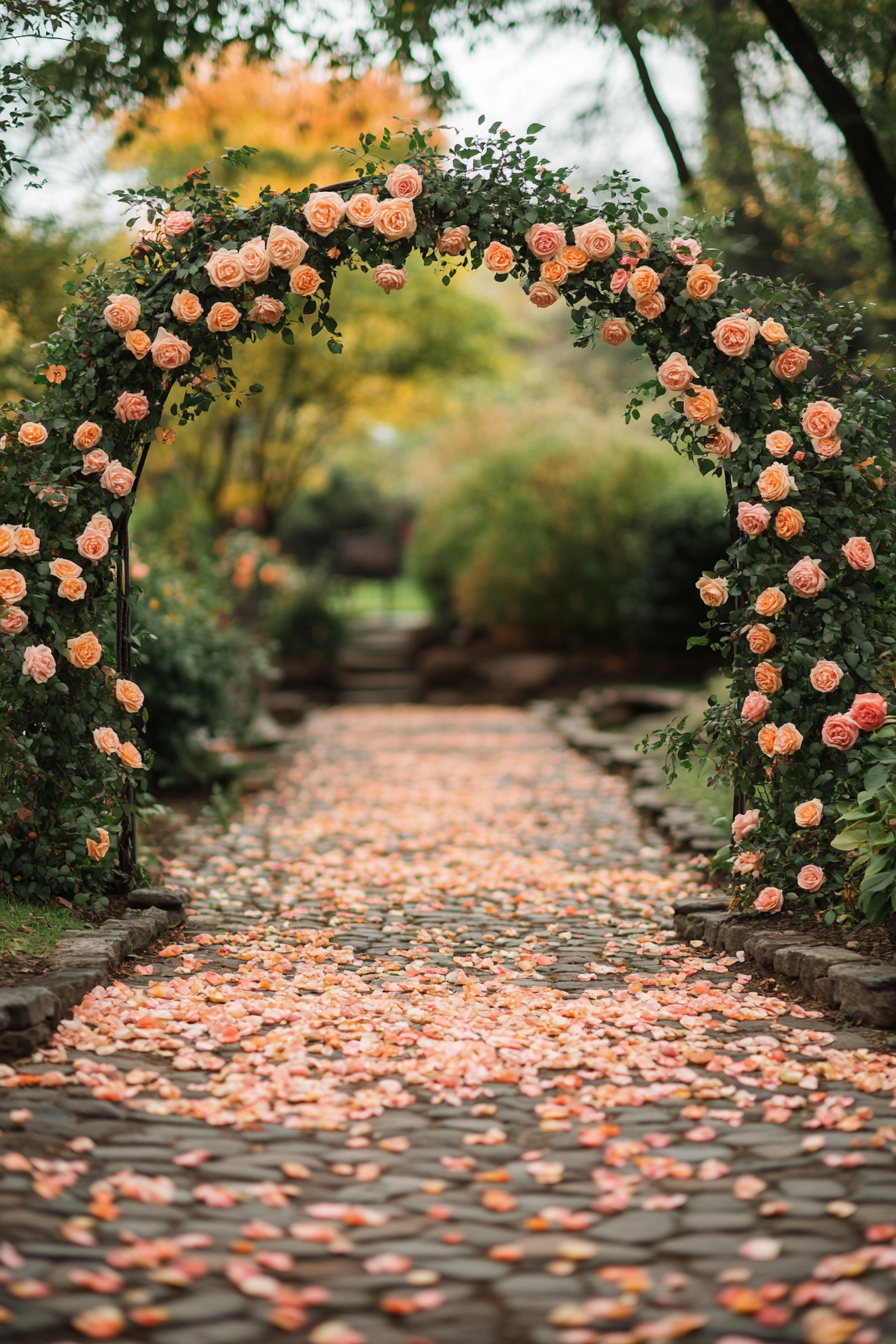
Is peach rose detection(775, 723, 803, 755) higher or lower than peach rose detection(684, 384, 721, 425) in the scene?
lower

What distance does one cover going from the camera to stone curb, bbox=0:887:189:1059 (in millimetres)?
4000

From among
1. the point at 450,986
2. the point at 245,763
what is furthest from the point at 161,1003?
the point at 245,763

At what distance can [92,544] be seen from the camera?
5312 mm

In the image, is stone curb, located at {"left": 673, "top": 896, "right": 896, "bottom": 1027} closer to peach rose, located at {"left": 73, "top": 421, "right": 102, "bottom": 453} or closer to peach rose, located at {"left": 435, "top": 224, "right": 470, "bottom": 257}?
peach rose, located at {"left": 435, "top": 224, "right": 470, "bottom": 257}

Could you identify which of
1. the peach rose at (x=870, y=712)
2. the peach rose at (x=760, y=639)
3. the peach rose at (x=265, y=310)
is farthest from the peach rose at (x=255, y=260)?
the peach rose at (x=870, y=712)

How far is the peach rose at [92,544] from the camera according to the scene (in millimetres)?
5305

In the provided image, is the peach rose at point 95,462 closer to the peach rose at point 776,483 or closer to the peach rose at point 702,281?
the peach rose at point 702,281

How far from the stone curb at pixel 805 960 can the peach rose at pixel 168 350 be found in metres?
3.47

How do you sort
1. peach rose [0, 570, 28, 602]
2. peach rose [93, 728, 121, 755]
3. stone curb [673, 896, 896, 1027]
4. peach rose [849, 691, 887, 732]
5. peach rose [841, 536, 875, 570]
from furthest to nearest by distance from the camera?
peach rose [93, 728, 121, 755] < peach rose [841, 536, 875, 570] < peach rose [0, 570, 28, 602] < peach rose [849, 691, 887, 732] < stone curb [673, 896, 896, 1027]

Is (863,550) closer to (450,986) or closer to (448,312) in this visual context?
(450,986)

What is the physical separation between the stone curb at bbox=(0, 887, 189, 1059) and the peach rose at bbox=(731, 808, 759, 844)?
2645 mm

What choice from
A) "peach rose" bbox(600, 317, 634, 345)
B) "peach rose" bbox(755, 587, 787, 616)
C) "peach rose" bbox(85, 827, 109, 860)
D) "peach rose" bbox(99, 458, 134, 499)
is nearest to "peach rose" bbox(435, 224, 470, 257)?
"peach rose" bbox(600, 317, 634, 345)

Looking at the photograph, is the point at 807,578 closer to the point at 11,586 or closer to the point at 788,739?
the point at 788,739

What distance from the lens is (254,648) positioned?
36.1ft
